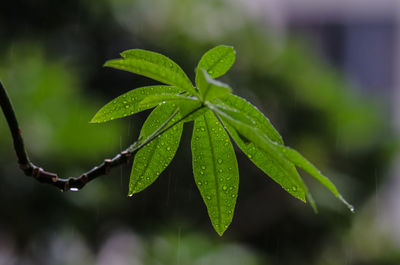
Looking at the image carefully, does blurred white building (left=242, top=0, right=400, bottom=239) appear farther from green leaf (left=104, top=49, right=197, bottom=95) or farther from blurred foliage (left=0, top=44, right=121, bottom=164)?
green leaf (left=104, top=49, right=197, bottom=95)

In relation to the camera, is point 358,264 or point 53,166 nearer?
point 53,166

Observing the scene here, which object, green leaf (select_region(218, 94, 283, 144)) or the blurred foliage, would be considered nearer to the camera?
green leaf (select_region(218, 94, 283, 144))

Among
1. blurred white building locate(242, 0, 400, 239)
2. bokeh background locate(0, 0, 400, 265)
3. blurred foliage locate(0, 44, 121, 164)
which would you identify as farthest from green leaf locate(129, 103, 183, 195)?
blurred white building locate(242, 0, 400, 239)

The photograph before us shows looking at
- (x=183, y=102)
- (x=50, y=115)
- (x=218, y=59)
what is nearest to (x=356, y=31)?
(x=50, y=115)

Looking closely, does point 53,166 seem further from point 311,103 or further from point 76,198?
point 311,103

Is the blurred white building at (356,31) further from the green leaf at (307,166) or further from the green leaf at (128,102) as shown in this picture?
the green leaf at (307,166)

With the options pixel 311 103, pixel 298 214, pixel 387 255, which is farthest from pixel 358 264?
pixel 311 103

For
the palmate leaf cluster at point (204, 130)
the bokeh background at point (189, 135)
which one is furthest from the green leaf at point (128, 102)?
the bokeh background at point (189, 135)
